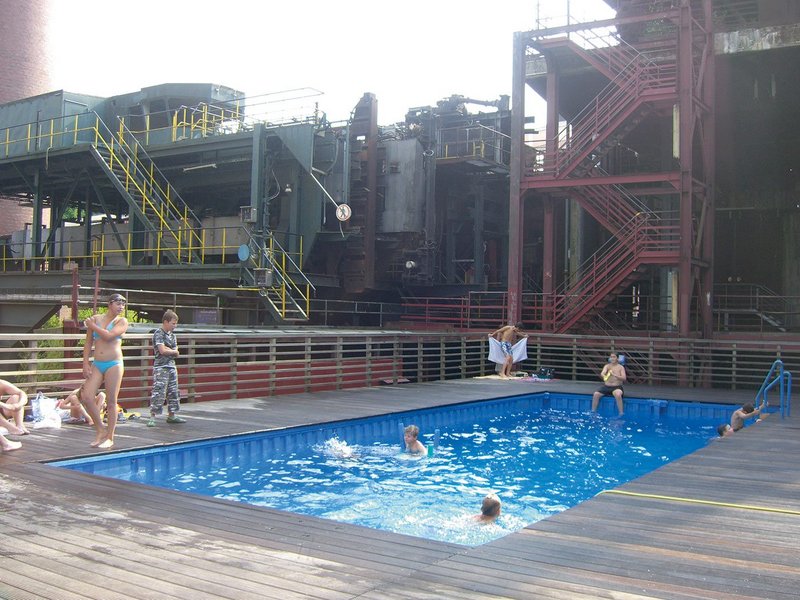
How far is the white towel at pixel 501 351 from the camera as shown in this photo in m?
20.7

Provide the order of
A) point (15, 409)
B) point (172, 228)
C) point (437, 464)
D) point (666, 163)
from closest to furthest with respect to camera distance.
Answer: point (15, 409)
point (437, 464)
point (666, 163)
point (172, 228)

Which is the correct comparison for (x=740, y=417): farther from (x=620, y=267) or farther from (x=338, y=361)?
(x=620, y=267)

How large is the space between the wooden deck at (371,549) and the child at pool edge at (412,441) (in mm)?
4053

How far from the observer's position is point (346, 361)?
18.6 metres

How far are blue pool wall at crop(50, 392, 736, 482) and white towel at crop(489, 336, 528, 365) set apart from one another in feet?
11.0

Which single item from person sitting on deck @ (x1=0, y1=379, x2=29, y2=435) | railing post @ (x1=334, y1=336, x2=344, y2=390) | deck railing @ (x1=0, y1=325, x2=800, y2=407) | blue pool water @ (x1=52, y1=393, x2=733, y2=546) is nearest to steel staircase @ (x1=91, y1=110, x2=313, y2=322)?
deck railing @ (x1=0, y1=325, x2=800, y2=407)

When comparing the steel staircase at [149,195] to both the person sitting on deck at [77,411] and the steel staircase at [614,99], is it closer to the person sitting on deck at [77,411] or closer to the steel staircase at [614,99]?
the steel staircase at [614,99]

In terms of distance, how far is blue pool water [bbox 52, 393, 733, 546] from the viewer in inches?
344

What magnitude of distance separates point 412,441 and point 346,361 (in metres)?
7.46

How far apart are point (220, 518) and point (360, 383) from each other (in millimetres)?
12036

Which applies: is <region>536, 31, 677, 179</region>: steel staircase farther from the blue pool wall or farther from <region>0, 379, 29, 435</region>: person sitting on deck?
<region>0, 379, 29, 435</region>: person sitting on deck

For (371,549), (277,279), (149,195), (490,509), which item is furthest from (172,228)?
(371,549)

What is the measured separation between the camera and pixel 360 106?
2684 cm

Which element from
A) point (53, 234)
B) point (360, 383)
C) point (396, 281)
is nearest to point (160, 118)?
point (53, 234)
